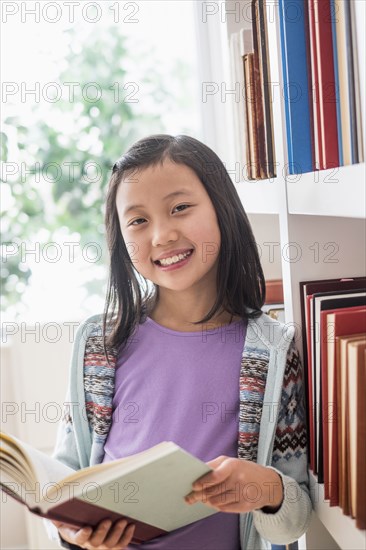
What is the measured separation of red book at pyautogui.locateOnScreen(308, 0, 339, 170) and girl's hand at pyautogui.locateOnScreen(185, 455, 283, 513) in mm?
400

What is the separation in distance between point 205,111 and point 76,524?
4.85 feet

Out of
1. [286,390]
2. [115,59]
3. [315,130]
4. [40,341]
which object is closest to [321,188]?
[315,130]

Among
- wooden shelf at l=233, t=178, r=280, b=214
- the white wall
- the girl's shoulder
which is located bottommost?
the white wall

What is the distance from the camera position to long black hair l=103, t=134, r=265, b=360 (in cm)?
119

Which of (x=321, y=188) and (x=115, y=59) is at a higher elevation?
(x=115, y=59)

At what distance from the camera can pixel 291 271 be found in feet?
3.54

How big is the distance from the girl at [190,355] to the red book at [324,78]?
33cm

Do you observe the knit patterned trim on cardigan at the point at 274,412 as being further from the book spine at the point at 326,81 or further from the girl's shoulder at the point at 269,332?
the book spine at the point at 326,81

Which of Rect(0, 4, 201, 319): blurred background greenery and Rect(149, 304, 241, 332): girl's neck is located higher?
Rect(0, 4, 201, 319): blurred background greenery

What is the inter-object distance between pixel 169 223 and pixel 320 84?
36 cm

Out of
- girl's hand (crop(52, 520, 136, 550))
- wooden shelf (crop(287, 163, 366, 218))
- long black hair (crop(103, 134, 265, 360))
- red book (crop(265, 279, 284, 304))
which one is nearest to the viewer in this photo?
wooden shelf (crop(287, 163, 366, 218))

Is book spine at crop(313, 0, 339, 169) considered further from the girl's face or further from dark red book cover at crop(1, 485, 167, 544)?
dark red book cover at crop(1, 485, 167, 544)

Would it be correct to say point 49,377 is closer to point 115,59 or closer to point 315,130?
point 115,59

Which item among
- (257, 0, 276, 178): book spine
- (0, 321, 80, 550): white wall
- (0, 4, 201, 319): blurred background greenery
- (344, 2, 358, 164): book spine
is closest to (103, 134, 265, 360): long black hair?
(257, 0, 276, 178): book spine
